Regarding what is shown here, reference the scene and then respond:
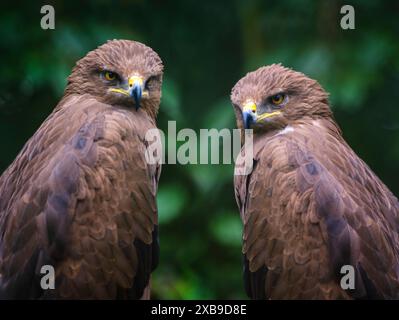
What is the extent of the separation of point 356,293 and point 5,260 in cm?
179

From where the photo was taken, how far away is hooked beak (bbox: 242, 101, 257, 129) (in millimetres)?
4656

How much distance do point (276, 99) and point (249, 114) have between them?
0.77 feet

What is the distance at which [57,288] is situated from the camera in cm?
408

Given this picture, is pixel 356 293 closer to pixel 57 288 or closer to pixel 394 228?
pixel 394 228

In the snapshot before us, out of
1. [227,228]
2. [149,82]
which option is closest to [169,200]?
[227,228]

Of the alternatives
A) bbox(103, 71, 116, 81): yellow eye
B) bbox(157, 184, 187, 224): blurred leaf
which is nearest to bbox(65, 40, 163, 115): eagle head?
bbox(103, 71, 116, 81): yellow eye

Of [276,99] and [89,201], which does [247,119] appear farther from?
[89,201]

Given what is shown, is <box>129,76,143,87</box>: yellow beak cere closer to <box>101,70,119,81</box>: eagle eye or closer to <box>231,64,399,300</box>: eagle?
<box>101,70,119,81</box>: eagle eye

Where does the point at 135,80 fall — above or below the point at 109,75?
below

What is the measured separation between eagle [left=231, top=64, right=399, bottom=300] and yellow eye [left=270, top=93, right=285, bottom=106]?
33 millimetres

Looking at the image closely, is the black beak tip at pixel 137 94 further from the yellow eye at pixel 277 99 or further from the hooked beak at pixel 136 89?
the yellow eye at pixel 277 99

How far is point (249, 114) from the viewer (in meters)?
4.66

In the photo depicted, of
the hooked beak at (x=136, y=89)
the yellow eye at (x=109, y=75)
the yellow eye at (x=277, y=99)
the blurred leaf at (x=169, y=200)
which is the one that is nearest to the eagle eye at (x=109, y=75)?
the yellow eye at (x=109, y=75)

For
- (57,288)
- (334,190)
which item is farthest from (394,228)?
(57,288)
